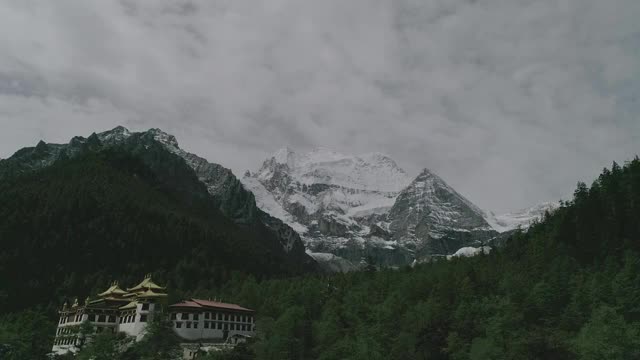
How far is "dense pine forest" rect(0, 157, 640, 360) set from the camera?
8659 cm

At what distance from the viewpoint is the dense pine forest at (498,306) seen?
8659 cm

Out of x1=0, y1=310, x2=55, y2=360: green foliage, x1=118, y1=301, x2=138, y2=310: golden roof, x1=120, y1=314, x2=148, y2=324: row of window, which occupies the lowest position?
x1=0, y1=310, x2=55, y2=360: green foliage

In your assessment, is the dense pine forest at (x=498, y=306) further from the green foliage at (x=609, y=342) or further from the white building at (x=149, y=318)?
the white building at (x=149, y=318)

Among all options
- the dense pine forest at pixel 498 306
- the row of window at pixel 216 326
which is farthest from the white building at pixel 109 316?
the row of window at pixel 216 326

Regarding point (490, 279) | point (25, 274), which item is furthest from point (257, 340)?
point (25, 274)

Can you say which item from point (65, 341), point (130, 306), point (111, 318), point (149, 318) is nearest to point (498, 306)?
point (149, 318)

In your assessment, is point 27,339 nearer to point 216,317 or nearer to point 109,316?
point 109,316

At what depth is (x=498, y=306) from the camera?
10225cm

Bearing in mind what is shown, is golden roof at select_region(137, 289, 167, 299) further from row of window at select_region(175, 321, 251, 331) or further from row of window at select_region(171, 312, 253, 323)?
row of window at select_region(175, 321, 251, 331)

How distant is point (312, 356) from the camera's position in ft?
336

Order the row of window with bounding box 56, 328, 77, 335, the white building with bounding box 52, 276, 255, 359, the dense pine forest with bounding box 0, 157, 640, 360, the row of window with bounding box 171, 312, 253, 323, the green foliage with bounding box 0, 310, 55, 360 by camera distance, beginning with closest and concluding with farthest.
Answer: the dense pine forest with bounding box 0, 157, 640, 360
the green foliage with bounding box 0, 310, 55, 360
the white building with bounding box 52, 276, 255, 359
the row of window with bounding box 171, 312, 253, 323
the row of window with bounding box 56, 328, 77, 335

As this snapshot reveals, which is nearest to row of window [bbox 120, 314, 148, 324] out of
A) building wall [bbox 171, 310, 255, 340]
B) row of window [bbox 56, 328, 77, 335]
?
building wall [bbox 171, 310, 255, 340]

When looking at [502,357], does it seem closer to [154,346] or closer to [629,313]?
[629,313]

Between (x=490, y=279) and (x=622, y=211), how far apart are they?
3446 cm
